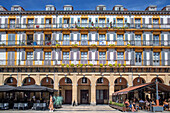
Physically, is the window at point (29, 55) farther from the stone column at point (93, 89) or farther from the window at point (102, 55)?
the window at point (102, 55)

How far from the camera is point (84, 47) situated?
4416 cm

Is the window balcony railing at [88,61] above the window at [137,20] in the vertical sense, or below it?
below

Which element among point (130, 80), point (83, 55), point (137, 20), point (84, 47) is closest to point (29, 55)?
point (83, 55)

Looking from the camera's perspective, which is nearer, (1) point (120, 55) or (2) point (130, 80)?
(2) point (130, 80)

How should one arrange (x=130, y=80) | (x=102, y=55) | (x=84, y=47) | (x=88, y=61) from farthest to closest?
(x=102, y=55) → (x=84, y=47) → (x=88, y=61) → (x=130, y=80)

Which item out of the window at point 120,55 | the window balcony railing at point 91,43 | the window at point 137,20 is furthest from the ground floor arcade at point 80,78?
the window at point 137,20

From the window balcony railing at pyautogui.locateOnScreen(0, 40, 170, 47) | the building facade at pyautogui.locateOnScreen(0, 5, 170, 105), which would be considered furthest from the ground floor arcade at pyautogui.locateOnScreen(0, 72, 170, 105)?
the window balcony railing at pyautogui.locateOnScreen(0, 40, 170, 47)

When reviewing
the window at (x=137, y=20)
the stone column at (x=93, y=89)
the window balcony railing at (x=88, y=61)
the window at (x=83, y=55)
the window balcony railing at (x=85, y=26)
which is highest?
the window at (x=137, y=20)

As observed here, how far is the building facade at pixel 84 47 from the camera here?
4359 centimetres

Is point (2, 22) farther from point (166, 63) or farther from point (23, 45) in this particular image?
point (166, 63)

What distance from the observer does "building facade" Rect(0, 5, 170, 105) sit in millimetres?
43594

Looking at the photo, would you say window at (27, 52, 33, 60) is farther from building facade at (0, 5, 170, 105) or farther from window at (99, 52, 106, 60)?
window at (99, 52, 106, 60)

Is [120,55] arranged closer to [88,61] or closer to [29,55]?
[88,61]

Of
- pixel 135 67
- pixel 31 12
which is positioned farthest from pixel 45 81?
pixel 135 67
